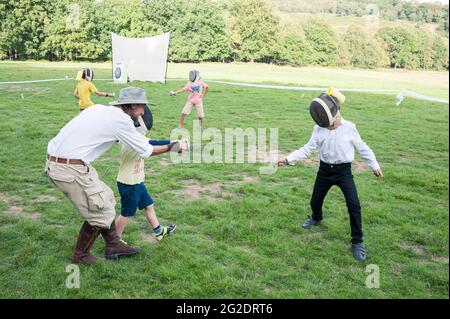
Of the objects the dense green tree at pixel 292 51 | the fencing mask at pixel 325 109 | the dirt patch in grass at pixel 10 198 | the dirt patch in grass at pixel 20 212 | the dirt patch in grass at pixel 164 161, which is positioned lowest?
the dirt patch in grass at pixel 10 198

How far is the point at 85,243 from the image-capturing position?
Result: 14.0 feet

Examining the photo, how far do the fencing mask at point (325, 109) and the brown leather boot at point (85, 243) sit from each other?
268 cm

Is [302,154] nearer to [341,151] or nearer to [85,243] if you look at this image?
[341,151]

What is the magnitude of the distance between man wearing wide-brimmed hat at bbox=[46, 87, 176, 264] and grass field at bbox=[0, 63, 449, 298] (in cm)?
77

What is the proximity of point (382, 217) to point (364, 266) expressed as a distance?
64.7 inches

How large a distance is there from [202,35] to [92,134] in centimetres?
4348

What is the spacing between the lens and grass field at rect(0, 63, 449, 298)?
3.99 metres

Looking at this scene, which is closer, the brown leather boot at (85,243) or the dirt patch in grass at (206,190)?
the brown leather boot at (85,243)

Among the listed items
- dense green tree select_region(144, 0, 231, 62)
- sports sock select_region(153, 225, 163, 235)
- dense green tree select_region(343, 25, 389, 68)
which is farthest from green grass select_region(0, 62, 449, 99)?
sports sock select_region(153, 225, 163, 235)

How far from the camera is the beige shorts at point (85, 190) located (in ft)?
12.7

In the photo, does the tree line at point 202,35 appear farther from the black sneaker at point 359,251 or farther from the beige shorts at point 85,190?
the beige shorts at point 85,190

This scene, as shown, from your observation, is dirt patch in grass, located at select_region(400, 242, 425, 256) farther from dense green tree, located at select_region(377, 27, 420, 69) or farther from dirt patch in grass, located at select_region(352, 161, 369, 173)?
dense green tree, located at select_region(377, 27, 420, 69)

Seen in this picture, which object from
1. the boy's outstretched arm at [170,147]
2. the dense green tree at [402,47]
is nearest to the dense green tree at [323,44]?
the dense green tree at [402,47]

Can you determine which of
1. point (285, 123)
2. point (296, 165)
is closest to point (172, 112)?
point (285, 123)
